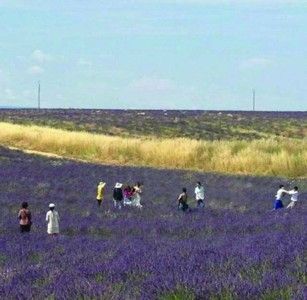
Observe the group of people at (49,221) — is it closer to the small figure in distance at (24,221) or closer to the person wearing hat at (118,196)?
the small figure in distance at (24,221)

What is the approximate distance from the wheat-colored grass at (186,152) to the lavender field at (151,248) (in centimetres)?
1207

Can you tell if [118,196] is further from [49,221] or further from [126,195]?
[49,221]

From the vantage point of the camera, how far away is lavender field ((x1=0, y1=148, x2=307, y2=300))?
Answer: 23.2 feet

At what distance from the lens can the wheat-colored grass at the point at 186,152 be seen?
147 feet

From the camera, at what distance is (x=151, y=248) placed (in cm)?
1191

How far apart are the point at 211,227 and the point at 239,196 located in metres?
12.9

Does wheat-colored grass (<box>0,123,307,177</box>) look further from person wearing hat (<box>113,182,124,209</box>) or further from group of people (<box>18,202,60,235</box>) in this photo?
group of people (<box>18,202,60,235</box>)

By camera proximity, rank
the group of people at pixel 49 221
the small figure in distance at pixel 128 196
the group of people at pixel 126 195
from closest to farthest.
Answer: the group of people at pixel 49 221 < the group of people at pixel 126 195 < the small figure in distance at pixel 128 196

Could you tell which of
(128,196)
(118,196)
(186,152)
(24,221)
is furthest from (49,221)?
(186,152)

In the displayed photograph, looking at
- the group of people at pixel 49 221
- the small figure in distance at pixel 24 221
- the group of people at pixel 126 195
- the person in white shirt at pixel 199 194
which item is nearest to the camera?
the group of people at pixel 49 221

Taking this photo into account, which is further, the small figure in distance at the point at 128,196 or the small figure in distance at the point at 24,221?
the small figure in distance at the point at 128,196

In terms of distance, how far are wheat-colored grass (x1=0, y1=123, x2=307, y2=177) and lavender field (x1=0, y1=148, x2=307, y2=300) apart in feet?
39.6

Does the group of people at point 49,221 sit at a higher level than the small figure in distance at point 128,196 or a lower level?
higher

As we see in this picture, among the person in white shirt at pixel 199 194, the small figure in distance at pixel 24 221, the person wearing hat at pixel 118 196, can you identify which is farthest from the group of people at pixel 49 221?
the person in white shirt at pixel 199 194
